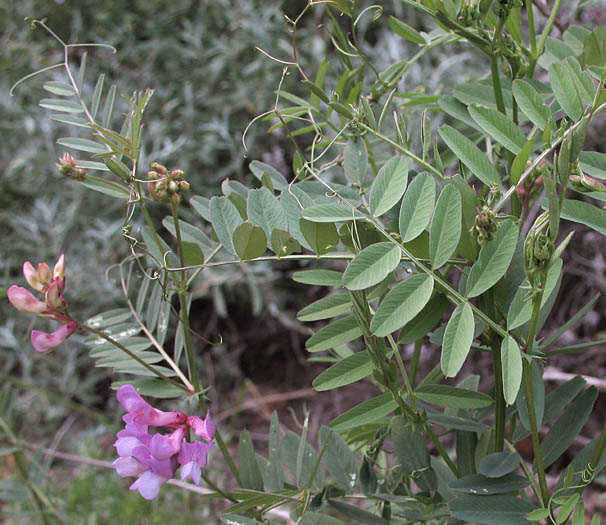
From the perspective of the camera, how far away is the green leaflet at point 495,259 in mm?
341

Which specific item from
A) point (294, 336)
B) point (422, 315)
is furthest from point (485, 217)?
point (294, 336)

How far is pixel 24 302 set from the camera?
39 centimetres

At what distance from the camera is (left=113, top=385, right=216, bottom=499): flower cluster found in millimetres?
362

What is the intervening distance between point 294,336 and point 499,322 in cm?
147

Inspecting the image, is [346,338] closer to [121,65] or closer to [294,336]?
[294,336]

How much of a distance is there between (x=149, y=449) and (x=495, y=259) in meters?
0.22

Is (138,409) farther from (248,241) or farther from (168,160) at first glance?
(168,160)

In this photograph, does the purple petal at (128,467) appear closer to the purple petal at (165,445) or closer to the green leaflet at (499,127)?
the purple petal at (165,445)

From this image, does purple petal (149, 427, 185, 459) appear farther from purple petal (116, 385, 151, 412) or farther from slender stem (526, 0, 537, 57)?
slender stem (526, 0, 537, 57)

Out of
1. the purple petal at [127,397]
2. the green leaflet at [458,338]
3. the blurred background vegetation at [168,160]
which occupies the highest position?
the green leaflet at [458,338]

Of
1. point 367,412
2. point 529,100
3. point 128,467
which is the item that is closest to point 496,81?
point 529,100

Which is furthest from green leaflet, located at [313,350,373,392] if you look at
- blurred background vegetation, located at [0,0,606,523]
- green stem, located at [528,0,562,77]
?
blurred background vegetation, located at [0,0,606,523]

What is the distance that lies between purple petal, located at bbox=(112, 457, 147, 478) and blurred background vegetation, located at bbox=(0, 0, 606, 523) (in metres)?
1.27

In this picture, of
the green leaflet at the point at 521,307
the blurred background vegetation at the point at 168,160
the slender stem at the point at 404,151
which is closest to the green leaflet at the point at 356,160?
the slender stem at the point at 404,151
